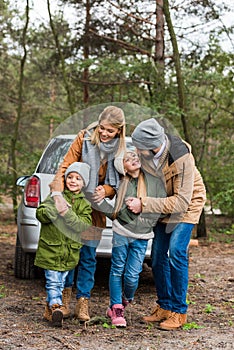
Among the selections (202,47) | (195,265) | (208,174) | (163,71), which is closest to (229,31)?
(202,47)

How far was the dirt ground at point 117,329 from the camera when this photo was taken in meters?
4.32

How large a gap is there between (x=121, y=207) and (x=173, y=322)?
3.61ft

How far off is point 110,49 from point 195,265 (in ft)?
32.1

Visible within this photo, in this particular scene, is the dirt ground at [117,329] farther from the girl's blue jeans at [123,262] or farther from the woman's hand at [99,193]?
the woman's hand at [99,193]

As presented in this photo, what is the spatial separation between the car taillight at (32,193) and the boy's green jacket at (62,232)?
138 centimetres

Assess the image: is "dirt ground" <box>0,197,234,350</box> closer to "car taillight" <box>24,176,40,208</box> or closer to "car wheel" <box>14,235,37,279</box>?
"car wheel" <box>14,235,37,279</box>

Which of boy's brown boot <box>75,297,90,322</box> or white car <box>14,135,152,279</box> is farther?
white car <box>14,135,152,279</box>

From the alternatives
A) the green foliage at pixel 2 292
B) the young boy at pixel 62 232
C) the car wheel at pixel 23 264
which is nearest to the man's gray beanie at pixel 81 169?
the young boy at pixel 62 232

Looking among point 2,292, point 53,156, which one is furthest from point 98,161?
point 2,292

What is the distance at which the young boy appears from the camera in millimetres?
4773

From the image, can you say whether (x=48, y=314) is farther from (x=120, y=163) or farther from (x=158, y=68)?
(x=158, y=68)

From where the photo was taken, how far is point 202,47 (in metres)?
15.1

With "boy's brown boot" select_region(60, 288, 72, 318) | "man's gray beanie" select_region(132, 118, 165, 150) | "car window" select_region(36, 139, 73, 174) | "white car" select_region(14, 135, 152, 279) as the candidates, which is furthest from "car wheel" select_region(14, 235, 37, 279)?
"man's gray beanie" select_region(132, 118, 165, 150)

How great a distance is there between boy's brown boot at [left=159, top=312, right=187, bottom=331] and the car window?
7.82 feet
